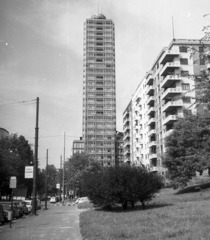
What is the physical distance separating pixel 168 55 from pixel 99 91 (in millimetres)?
79325

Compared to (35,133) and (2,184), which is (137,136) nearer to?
(2,184)

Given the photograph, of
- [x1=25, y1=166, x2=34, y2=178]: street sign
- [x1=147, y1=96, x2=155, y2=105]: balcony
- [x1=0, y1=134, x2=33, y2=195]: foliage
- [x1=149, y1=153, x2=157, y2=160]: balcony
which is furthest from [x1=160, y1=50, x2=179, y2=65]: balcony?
[x1=25, y1=166, x2=34, y2=178]: street sign

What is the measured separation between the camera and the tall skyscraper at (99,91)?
144 m

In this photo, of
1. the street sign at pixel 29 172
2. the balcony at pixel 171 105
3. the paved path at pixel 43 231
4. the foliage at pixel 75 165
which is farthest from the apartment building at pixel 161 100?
the paved path at pixel 43 231

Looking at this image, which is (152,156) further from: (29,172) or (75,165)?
(29,172)

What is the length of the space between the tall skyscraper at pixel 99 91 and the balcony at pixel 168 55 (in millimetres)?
76698

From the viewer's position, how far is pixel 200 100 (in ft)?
25.7

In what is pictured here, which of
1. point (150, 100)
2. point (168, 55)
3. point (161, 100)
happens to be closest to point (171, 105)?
point (161, 100)

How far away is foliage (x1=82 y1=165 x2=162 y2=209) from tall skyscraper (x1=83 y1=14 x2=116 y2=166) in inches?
4715

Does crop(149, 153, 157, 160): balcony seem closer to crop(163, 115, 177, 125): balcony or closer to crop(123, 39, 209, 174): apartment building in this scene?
crop(123, 39, 209, 174): apartment building

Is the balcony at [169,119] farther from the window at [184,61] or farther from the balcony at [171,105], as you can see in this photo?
the window at [184,61]

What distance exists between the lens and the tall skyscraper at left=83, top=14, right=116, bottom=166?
14362 centimetres

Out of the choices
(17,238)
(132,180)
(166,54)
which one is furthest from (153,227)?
(166,54)

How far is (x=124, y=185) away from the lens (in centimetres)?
2142
